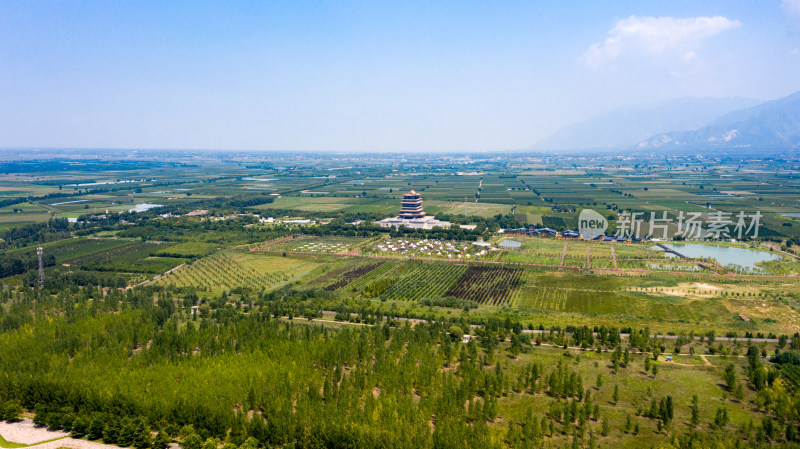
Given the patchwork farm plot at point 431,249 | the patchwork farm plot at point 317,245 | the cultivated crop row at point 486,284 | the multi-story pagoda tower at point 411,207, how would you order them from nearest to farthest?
the cultivated crop row at point 486,284, the patchwork farm plot at point 431,249, the patchwork farm plot at point 317,245, the multi-story pagoda tower at point 411,207

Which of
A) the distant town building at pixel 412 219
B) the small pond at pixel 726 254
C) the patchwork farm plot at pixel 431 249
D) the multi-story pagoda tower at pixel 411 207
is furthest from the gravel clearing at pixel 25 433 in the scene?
the multi-story pagoda tower at pixel 411 207

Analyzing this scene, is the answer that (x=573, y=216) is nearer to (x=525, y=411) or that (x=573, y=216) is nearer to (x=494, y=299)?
(x=494, y=299)

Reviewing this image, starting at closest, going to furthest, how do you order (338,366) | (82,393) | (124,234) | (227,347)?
1. (82,393)
2. (338,366)
3. (227,347)
4. (124,234)

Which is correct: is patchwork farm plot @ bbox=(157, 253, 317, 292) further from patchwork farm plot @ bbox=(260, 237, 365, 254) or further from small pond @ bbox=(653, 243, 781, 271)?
small pond @ bbox=(653, 243, 781, 271)

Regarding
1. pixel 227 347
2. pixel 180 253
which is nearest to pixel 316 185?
pixel 180 253

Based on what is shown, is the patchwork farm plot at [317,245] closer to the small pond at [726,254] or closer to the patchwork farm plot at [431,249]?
the patchwork farm plot at [431,249]

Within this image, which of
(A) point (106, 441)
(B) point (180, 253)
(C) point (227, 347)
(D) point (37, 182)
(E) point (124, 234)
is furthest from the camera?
(D) point (37, 182)

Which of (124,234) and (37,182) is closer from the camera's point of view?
(124,234)
